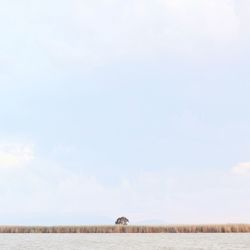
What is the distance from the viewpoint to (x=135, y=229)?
6344 centimetres

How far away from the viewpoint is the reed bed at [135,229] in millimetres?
56250

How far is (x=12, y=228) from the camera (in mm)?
68188

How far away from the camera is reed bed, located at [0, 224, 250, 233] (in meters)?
56.2

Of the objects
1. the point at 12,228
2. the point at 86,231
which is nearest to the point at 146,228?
the point at 86,231
